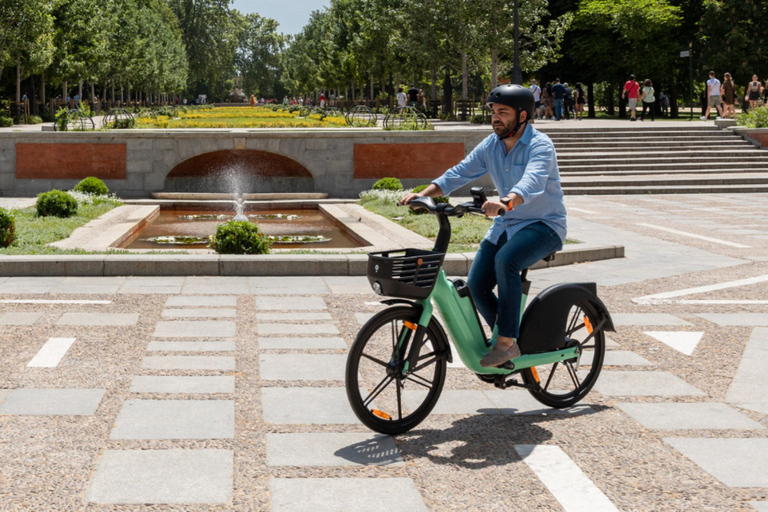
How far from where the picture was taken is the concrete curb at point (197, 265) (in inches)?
392

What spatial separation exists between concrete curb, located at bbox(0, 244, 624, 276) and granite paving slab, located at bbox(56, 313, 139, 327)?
221 cm

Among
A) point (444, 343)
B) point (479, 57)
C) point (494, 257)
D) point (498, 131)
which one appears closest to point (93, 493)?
point (444, 343)

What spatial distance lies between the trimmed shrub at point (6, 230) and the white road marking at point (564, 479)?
26.6ft

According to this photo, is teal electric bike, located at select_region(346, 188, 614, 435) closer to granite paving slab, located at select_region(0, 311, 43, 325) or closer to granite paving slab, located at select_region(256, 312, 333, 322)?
granite paving slab, located at select_region(256, 312, 333, 322)

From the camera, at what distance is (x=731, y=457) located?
453 cm

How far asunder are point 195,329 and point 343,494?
3.59 m

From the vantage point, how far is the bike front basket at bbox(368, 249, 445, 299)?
4.52m

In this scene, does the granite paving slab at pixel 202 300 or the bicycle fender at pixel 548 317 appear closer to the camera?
the bicycle fender at pixel 548 317

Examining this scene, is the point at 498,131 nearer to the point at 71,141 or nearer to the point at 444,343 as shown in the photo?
the point at 444,343

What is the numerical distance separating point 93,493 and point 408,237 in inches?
351

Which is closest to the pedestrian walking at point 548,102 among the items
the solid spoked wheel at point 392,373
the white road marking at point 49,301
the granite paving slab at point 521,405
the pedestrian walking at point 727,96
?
the pedestrian walking at point 727,96

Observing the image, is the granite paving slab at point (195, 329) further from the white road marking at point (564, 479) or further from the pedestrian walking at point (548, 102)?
the pedestrian walking at point (548, 102)

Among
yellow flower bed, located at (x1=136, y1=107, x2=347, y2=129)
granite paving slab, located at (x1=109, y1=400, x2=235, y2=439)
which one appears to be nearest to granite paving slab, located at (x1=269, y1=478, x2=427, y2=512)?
granite paving slab, located at (x1=109, y1=400, x2=235, y2=439)

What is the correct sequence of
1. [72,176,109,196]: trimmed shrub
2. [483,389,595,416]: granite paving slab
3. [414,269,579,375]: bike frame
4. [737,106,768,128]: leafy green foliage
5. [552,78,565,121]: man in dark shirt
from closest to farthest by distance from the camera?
1. [414,269,579,375]: bike frame
2. [483,389,595,416]: granite paving slab
3. [72,176,109,196]: trimmed shrub
4. [737,106,768,128]: leafy green foliage
5. [552,78,565,121]: man in dark shirt
